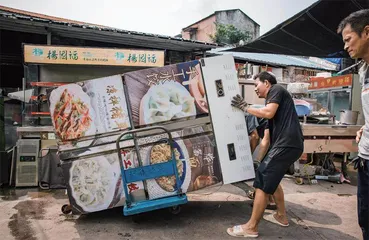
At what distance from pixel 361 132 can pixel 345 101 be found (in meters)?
7.13

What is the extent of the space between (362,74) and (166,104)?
2137 millimetres

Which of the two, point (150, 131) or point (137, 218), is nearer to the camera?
point (150, 131)

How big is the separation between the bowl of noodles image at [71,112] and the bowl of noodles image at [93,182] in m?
0.37

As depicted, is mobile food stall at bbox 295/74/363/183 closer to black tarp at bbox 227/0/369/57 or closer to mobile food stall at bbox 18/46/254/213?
black tarp at bbox 227/0/369/57

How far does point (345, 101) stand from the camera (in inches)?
341

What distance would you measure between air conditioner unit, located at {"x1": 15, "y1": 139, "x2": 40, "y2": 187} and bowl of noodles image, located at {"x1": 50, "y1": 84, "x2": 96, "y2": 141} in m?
2.39

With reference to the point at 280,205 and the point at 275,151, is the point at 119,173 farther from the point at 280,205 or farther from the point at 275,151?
the point at 280,205

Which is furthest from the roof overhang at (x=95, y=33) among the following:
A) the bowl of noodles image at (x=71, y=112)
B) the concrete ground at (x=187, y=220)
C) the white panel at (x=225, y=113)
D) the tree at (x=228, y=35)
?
the tree at (x=228, y=35)

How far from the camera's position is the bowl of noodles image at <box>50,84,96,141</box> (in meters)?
3.48

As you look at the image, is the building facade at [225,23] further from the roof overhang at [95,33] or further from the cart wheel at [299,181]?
the cart wheel at [299,181]

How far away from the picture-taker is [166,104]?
3.59 metres

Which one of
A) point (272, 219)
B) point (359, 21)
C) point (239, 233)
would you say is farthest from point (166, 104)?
point (359, 21)

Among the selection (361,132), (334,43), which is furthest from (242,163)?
(334,43)

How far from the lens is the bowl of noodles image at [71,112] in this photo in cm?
348
